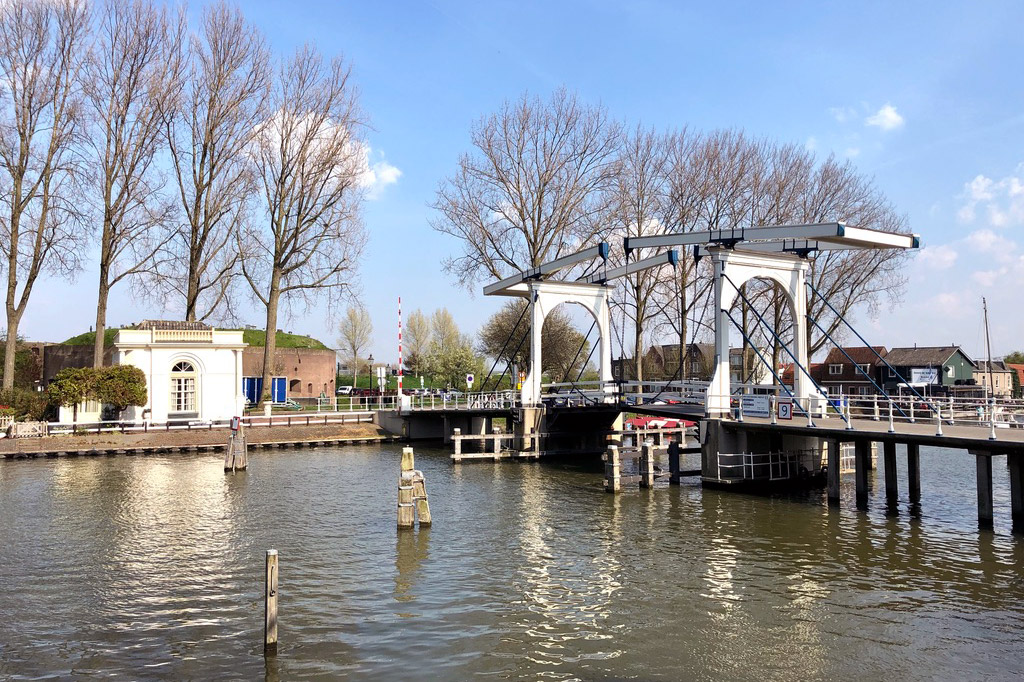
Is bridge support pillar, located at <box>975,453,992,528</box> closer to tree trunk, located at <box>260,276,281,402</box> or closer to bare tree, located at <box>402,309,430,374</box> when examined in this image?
tree trunk, located at <box>260,276,281,402</box>

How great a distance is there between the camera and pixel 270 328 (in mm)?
39344

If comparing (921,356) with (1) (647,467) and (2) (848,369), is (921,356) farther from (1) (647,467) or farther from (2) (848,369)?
(1) (647,467)

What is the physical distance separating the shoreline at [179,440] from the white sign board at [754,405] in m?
20.3

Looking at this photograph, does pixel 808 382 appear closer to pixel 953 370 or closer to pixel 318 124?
pixel 318 124

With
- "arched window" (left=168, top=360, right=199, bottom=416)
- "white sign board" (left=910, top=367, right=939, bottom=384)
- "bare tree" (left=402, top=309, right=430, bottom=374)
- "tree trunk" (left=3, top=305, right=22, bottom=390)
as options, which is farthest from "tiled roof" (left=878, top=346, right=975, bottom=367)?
"tree trunk" (left=3, top=305, right=22, bottom=390)

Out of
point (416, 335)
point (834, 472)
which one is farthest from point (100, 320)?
point (416, 335)

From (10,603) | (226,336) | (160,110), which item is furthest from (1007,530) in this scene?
(160,110)

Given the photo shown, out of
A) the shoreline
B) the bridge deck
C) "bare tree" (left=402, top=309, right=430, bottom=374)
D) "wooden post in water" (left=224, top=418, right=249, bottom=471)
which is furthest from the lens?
"bare tree" (left=402, top=309, right=430, bottom=374)

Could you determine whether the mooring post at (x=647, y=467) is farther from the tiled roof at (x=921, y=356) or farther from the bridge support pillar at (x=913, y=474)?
the tiled roof at (x=921, y=356)

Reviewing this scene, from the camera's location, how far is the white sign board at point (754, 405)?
21875 millimetres

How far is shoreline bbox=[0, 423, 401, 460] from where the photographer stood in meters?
30.1

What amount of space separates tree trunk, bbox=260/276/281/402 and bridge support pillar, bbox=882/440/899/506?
2881 centimetres

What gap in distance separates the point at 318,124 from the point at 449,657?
3509 cm

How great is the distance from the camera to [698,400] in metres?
25.0
